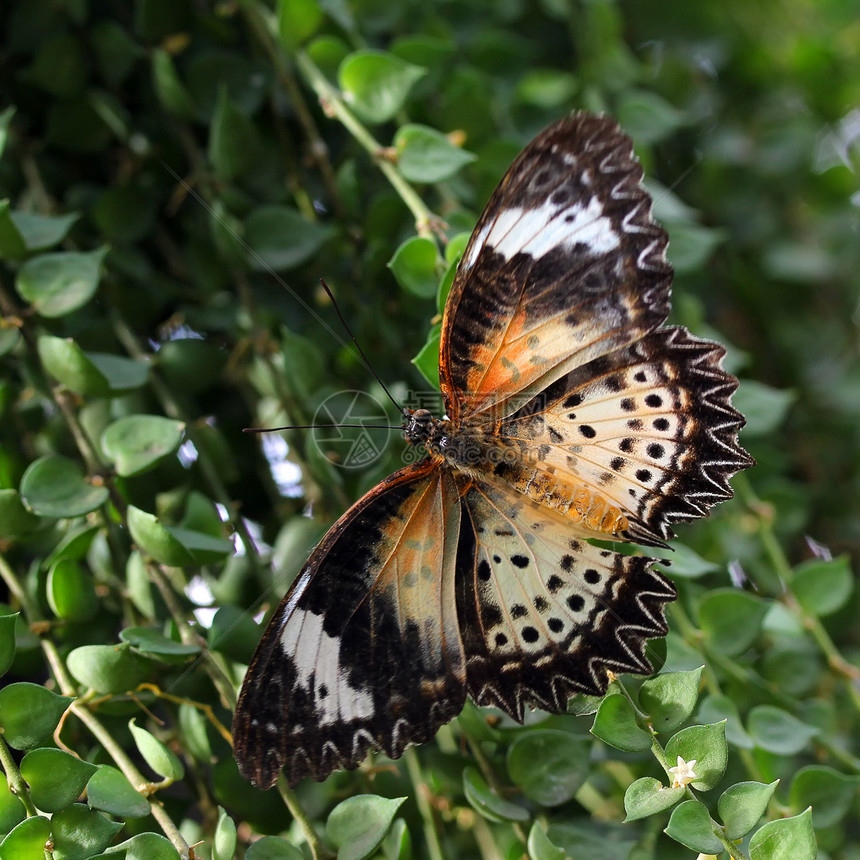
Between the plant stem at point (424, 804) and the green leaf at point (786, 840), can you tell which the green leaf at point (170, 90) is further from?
the green leaf at point (786, 840)

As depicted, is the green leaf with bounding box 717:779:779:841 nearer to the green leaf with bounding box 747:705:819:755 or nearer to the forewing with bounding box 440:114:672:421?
the green leaf with bounding box 747:705:819:755

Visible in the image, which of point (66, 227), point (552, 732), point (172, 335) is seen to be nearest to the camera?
point (552, 732)

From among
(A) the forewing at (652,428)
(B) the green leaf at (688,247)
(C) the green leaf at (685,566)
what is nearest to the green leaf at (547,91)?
(B) the green leaf at (688,247)

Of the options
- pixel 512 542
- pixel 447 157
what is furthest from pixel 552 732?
pixel 447 157

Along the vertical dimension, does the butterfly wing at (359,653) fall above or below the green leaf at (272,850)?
above

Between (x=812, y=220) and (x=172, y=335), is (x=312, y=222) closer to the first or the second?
(x=172, y=335)
